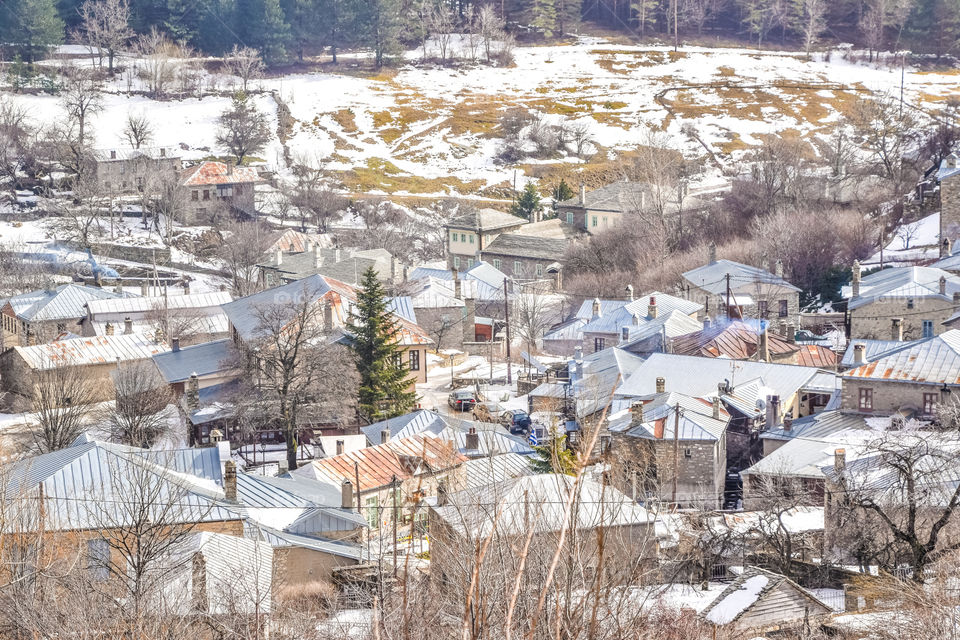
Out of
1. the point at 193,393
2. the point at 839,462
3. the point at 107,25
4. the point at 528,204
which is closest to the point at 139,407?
the point at 193,393

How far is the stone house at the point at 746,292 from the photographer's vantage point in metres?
49.6

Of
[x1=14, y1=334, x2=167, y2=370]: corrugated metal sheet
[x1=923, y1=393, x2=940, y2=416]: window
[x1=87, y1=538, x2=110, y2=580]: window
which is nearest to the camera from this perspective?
[x1=87, y1=538, x2=110, y2=580]: window

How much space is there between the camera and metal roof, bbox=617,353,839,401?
37.1m

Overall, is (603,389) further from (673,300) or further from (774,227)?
(774,227)

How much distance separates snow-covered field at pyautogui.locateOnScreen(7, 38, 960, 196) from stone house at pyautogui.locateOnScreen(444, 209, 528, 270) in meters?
14.5

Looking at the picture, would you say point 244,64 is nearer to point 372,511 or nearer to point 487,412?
point 487,412

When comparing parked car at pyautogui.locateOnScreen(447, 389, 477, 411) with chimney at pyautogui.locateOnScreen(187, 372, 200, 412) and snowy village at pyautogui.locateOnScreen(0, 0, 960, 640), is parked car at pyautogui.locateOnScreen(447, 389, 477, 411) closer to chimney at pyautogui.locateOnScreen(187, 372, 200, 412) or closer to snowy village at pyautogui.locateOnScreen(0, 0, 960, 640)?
snowy village at pyautogui.locateOnScreen(0, 0, 960, 640)

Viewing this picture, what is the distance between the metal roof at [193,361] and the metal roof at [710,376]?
14795mm

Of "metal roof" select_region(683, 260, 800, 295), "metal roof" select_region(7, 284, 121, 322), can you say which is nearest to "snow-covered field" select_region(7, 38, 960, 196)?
"metal roof" select_region(7, 284, 121, 322)

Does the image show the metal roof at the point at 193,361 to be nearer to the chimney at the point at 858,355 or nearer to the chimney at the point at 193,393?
the chimney at the point at 193,393

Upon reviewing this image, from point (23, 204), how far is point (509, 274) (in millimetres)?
31435

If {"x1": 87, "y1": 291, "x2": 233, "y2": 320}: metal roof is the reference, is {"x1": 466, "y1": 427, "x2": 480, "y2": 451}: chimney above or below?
above

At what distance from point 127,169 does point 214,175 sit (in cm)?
661

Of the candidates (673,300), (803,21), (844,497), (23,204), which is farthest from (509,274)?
(803,21)
